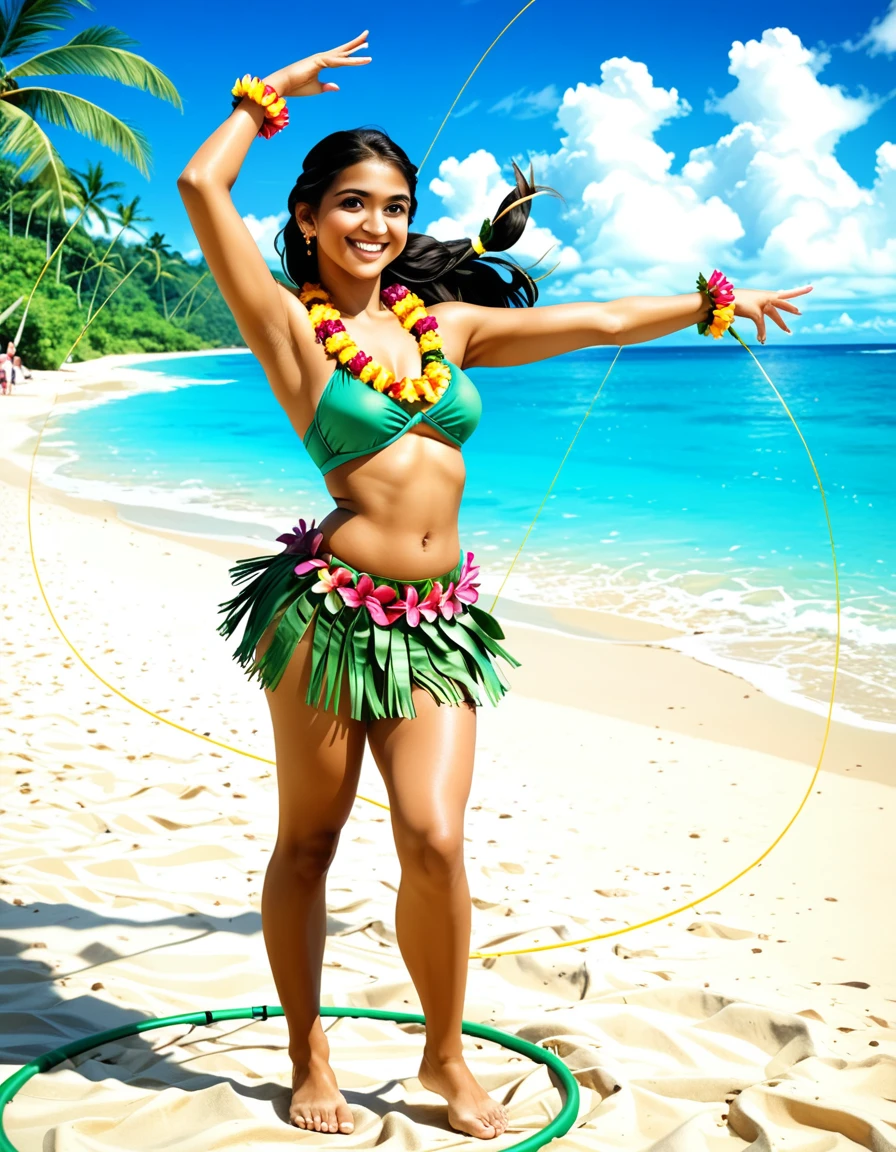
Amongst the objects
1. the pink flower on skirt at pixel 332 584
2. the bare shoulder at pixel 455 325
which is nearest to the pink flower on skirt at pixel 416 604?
the pink flower on skirt at pixel 332 584

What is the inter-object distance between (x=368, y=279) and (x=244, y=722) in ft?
12.7

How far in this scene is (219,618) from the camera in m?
8.92

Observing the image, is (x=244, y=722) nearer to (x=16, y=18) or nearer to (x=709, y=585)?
(x=709, y=585)

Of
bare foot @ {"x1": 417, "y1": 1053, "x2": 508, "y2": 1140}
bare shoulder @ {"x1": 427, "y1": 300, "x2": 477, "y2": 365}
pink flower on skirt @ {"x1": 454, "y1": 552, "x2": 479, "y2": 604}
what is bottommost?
bare foot @ {"x1": 417, "y1": 1053, "x2": 508, "y2": 1140}

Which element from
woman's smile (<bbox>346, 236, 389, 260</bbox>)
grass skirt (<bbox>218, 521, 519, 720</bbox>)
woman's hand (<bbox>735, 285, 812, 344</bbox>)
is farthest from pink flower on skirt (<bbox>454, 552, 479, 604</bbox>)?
woman's hand (<bbox>735, 285, 812, 344</bbox>)

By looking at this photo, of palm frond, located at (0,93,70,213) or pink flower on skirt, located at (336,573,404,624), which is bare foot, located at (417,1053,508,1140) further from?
palm frond, located at (0,93,70,213)

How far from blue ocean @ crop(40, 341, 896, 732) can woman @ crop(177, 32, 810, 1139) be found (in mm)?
4618

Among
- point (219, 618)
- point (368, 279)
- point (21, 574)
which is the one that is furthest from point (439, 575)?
point (21, 574)

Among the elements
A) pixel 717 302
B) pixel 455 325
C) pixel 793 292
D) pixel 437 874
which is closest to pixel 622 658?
pixel 793 292

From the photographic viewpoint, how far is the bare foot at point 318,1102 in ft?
8.22

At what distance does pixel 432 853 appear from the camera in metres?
2.35

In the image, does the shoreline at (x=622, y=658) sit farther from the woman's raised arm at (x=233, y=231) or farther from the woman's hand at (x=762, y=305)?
the woman's hand at (x=762, y=305)

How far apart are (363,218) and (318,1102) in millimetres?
1814

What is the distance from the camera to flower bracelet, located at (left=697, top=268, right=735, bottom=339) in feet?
9.37
